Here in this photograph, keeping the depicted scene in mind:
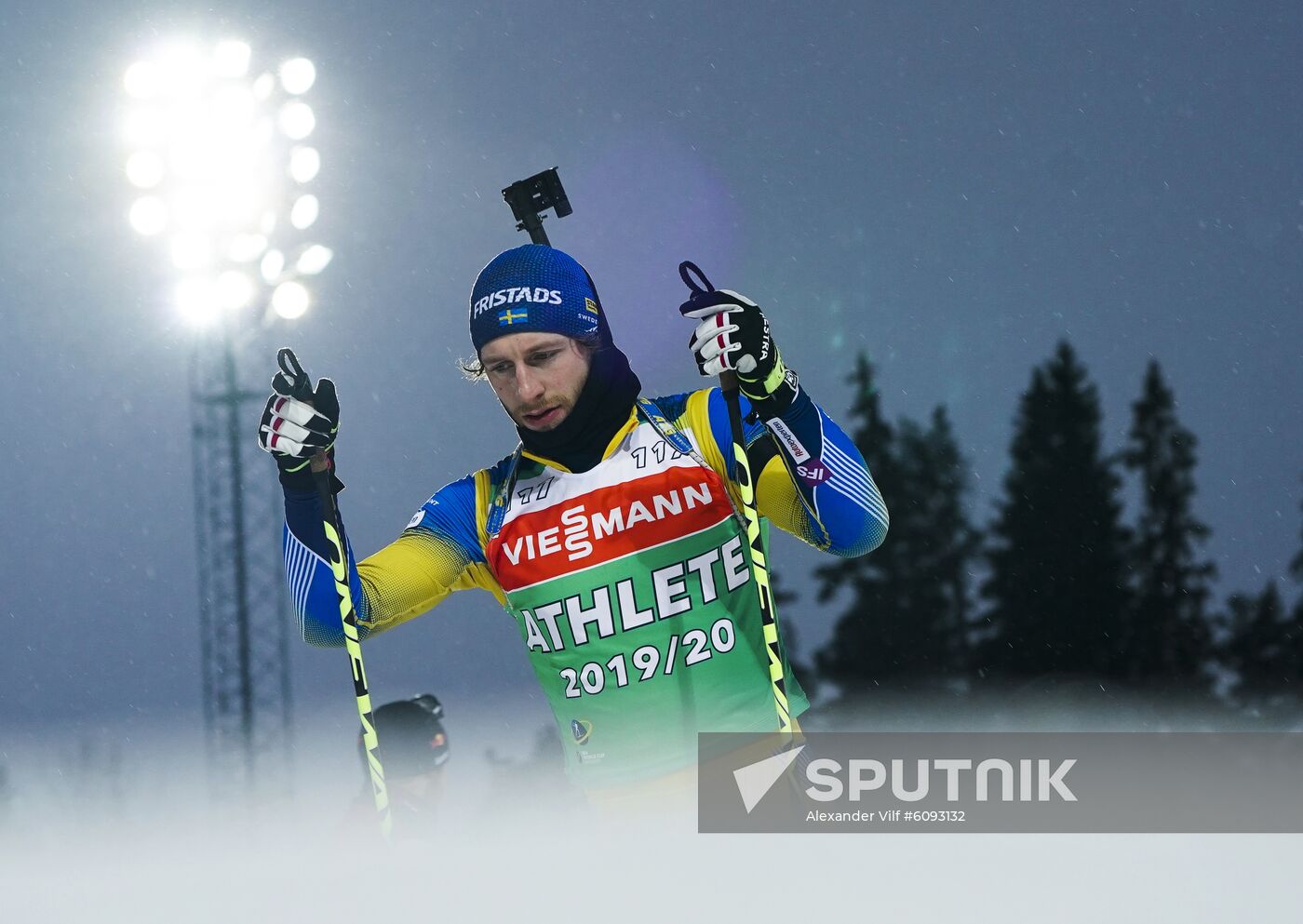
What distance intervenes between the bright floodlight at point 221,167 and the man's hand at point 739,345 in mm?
8508

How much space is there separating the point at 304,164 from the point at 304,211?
47 centimetres

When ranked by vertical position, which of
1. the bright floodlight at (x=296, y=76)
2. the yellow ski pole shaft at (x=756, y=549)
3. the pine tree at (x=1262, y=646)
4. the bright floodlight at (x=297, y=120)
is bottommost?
the yellow ski pole shaft at (x=756, y=549)

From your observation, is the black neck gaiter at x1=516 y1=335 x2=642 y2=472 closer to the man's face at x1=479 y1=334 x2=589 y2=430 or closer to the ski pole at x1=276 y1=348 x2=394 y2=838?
the man's face at x1=479 y1=334 x2=589 y2=430

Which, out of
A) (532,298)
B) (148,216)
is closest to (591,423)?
(532,298)

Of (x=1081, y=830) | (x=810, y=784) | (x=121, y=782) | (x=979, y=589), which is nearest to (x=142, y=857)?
(x=810, y=784)

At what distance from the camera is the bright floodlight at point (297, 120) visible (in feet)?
39.4

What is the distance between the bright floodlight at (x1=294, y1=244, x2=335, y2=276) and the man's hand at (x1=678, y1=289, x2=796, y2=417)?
816cm

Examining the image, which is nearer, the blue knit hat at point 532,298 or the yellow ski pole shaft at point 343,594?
the yellow ski pole shaft at point 343,594

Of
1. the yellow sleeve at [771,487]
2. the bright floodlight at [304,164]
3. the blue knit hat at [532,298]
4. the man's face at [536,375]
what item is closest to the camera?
the yellow sleeve at [771,487]

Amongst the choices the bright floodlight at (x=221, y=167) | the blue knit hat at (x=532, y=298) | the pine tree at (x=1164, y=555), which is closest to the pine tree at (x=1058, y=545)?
the pine tree at (x=1164, y=555)

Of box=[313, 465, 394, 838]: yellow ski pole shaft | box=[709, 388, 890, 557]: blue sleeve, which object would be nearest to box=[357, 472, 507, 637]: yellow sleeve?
box=[313, 465, 394, 838]: yellow ski pole shaft

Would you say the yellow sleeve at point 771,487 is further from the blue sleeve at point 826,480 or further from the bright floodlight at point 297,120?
the bright floodlight at point 297,120

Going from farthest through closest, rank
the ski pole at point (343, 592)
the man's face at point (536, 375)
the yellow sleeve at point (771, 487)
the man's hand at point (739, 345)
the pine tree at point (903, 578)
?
the pine tree at point (903, 578)
the man's face at point (536, 375)
the yellow sleeve at point (771, 487)
the ski pole at point (343, 592)
the man's hand at point (739, 345)

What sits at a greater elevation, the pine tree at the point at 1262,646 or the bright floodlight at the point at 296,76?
the bright floodlight at the point at 296,76
